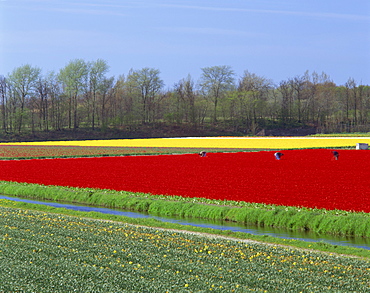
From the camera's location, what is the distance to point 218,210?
21.8 meters

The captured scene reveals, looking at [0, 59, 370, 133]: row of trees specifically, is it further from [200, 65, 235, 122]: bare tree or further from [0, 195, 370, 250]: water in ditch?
[0, 195, 370, 250]: water in ditch

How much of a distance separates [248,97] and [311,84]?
86.6 ft

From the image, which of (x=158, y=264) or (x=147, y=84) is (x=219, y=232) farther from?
(x=147, y=84)

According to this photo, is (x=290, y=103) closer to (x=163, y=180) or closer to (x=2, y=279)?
(x=163, y=180)

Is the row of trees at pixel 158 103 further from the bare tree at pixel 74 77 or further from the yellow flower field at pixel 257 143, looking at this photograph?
the yellow flower field at pixel 257 143

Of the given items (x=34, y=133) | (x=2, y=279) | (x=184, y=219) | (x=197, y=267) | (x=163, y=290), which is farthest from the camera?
(x=34, y=133)

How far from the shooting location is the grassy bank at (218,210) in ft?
60.6

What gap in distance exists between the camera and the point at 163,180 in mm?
30719

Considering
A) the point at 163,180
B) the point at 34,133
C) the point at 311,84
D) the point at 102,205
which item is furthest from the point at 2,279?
the point at 311,84

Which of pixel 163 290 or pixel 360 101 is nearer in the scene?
pixel 163 290

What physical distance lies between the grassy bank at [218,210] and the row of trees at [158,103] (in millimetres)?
88895

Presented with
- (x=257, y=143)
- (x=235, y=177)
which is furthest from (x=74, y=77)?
(x=235, y=177)

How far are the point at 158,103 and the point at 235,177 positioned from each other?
10635 centimetres

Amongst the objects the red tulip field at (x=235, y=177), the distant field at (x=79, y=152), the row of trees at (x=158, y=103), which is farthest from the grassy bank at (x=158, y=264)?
the row of trees at (x=158, y=103)
